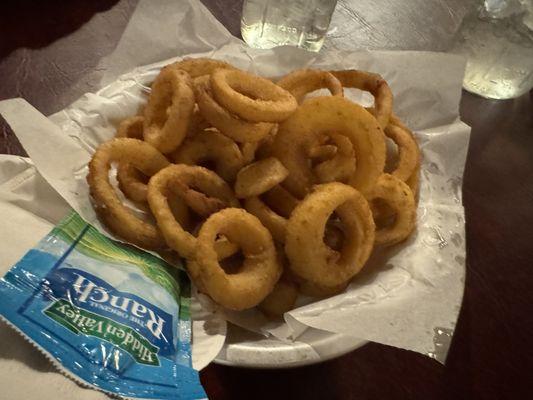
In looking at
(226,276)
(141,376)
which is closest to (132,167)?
(226,276)

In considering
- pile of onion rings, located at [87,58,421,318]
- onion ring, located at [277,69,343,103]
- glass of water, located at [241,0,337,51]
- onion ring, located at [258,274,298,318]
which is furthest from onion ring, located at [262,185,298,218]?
glass of water, located at [241,0,337,51]

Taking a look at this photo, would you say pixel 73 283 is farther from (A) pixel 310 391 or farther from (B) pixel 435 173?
(B) pixel 435 173

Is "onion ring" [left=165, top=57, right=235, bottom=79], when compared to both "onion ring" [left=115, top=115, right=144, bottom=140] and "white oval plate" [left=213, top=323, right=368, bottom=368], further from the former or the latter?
"white oval plate" [left=213, top=323, right=368, bottom=368]

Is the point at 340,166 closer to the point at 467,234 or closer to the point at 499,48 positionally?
the point at 467,234

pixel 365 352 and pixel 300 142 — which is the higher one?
pixel 300 142

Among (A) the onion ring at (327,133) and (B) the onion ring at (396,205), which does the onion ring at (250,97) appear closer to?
(A) the onion ring at (327,133)
